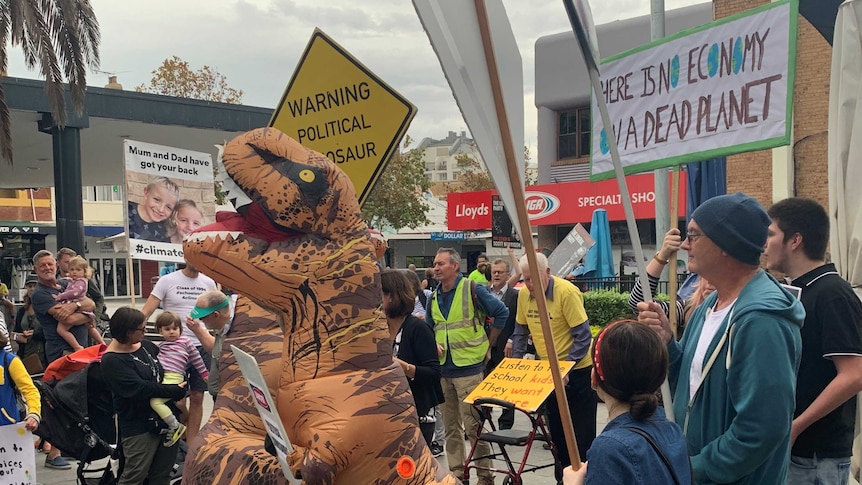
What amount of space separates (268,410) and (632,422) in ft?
3.31

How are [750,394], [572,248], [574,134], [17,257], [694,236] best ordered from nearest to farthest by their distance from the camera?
[750,394] → [694,236] → [572,248] → [574,134] → [17,257]

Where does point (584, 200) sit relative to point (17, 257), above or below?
above

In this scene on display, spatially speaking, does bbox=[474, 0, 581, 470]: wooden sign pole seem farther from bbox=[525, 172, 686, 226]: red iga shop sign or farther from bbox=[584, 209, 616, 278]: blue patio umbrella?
bbox=[525, 172, 686, 226]: red iga shop sign

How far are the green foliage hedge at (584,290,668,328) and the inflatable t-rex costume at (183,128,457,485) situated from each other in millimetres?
9246

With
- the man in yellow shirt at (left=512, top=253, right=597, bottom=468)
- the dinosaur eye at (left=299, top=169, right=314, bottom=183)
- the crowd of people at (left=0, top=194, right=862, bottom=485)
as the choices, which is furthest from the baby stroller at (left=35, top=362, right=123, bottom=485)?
the dinosaur eye at (left=299, top=169, right=314, bottom=183)

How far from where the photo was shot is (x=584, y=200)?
77.0 ft

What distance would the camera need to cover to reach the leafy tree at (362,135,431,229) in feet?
107

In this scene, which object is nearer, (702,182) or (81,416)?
(81,416)

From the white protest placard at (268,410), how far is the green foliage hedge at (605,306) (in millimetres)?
9661

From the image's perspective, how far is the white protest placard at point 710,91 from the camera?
375 cm

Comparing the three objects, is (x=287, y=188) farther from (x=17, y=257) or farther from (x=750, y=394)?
(x=17, y=257)

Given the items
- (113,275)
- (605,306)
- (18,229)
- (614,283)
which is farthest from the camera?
(113,275)

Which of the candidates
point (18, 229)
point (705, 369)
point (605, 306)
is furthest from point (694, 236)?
point (18, 229)

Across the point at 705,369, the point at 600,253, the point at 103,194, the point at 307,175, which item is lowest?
the point at 600,253
